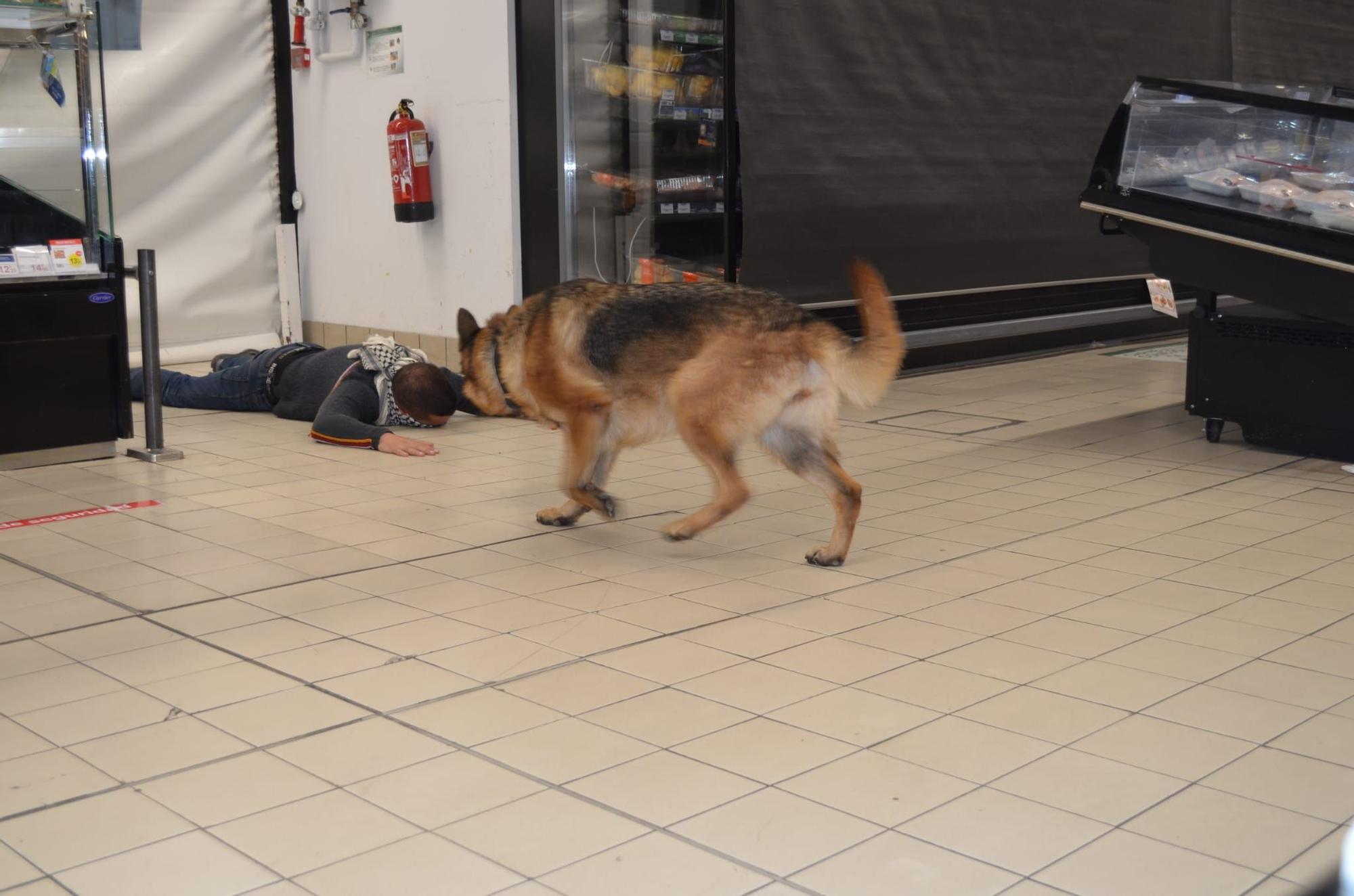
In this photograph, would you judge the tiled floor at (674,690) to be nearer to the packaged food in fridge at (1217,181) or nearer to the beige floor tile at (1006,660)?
the beige floor tile at (1006,660)

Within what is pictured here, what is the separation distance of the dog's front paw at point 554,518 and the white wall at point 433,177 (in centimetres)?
337

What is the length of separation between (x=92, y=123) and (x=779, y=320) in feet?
12.8

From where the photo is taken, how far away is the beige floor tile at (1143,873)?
2.48m

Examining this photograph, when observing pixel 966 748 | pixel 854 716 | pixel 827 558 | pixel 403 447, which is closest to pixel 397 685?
pixel 854 716

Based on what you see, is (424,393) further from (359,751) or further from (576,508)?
(359,751)

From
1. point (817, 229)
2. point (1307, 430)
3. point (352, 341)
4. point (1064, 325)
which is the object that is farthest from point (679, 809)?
point (1064, 325)

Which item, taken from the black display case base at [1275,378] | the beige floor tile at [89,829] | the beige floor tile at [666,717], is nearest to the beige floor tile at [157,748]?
the beige floor tile at [89,829]

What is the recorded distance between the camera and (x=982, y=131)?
10.3 m

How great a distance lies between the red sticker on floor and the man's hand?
4.13 feet

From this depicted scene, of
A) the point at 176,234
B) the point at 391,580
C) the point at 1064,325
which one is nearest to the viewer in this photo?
the point at 391,580

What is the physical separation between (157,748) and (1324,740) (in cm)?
283

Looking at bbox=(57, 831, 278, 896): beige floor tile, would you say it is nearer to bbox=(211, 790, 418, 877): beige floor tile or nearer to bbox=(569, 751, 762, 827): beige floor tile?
bbox=(211, 790, 418, 877): beige floor tile

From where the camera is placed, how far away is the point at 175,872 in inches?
102

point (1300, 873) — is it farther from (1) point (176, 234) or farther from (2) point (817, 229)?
(1) point (176, 234)
